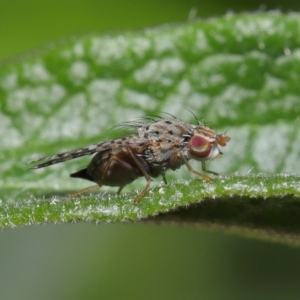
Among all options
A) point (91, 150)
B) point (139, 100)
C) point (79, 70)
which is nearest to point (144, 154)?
point (139, 100)

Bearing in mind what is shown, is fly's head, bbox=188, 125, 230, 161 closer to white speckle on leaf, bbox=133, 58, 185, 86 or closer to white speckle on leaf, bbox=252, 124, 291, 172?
white speckle on leaf, bbox=252, 124, 291, 172

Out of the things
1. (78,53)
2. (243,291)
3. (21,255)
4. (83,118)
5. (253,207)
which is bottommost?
(243,291)

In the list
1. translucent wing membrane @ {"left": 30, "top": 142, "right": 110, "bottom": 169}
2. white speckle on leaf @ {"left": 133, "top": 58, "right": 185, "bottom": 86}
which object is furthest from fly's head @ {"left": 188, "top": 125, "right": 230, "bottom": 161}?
translucent wing membrane @ {"left": 30, "top": 142, "right": 110, "bottom": 169}

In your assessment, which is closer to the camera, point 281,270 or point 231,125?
point 231,125

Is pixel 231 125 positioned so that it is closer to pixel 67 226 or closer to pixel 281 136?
pixel 281 136

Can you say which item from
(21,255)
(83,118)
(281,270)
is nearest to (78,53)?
(83,118)

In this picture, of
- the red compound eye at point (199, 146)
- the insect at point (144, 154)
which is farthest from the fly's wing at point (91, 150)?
the red compound eye at point (199, 146)
